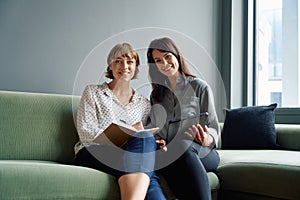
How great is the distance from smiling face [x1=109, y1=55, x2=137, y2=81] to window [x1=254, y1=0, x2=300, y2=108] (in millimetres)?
1649

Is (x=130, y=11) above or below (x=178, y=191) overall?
above

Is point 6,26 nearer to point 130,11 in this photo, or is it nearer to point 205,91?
point 130,11

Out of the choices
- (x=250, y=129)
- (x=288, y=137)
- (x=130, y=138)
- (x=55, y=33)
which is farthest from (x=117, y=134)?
(x=288, y=137)

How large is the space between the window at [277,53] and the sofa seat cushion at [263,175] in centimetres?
130

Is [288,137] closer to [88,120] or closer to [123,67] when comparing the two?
[123,67]

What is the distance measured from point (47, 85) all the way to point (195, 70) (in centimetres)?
115

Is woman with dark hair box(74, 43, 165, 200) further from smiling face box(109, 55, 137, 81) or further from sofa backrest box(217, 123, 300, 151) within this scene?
sofa backrest box(217, 123, 300, 151)

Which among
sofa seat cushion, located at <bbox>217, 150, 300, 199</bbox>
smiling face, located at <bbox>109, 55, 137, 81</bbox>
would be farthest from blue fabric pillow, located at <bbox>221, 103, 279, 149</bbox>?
smiling face, located at <bbox>109, 55, 137, 81</bbox>

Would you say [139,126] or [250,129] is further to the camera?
[250,129]

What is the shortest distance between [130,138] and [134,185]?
0.24 metres

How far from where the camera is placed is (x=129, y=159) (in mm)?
1635

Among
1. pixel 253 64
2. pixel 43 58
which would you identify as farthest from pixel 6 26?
pixel 253 64

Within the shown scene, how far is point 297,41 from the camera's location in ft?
10.7

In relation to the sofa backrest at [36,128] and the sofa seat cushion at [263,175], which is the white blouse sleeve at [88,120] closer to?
the sofa backrest at [36,128]
